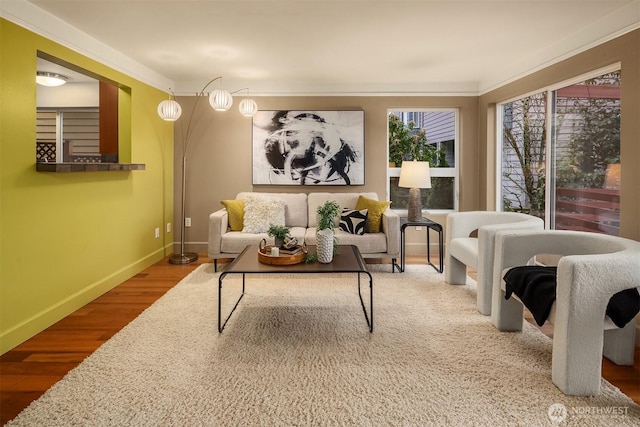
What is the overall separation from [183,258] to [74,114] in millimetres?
2766

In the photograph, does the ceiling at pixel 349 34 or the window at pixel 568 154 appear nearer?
the ceiling at pixel 349 34

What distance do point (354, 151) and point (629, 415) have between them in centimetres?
392

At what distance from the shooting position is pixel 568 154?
3646 millimetres

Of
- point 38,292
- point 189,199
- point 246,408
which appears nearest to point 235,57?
point 189,199

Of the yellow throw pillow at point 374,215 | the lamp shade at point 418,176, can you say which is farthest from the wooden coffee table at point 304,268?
the lamp shade at point 418,176

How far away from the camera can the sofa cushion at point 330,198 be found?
16.0 ft

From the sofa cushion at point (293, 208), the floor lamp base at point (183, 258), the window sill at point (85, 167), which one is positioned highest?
the window sill at point (85, 167)

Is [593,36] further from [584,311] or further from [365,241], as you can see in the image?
[365,241]

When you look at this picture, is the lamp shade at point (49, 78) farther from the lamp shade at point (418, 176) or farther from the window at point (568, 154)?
the window at point (568, 154)

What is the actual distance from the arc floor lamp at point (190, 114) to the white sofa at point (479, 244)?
2.49 m

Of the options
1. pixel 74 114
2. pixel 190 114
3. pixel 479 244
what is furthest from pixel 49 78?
pixel 479 244

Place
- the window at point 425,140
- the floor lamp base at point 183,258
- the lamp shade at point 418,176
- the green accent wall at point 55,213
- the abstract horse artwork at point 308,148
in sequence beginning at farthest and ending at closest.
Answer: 1. the window at point 425,140
2. the abstract horse artwork at point 308,148
3. the floor lamp base at point 183,258
4. the lamp shade at point 418,176
5. the green accent wall at point 55,213

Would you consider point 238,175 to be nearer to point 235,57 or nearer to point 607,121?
point 235,57

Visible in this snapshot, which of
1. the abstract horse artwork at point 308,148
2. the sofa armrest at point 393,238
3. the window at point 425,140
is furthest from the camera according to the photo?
the window at point 425,140
